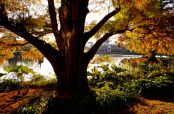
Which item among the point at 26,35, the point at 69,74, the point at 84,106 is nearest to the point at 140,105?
the point at 84,106

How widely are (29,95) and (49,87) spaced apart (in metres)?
1.15

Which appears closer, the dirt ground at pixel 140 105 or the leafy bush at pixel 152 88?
the dirt ground at pixel 140 105

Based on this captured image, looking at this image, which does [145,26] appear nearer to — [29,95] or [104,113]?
[104,113]

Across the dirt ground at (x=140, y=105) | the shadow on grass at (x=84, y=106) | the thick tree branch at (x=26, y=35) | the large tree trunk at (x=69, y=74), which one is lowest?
the dirt ground at (x=140, y=105)

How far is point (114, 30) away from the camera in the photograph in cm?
465

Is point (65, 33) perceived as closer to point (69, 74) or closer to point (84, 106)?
point (69, 74)

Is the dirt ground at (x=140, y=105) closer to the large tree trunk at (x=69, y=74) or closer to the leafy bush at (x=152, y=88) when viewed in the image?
the leafy bush at (x=152, y=88)

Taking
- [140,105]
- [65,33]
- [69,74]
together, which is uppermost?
[65,33]

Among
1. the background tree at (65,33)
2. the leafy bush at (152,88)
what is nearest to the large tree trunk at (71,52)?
the background tree at (65,33)

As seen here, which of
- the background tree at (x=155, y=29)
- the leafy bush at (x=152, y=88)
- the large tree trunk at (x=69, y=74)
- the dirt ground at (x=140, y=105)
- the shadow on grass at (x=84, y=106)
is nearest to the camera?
the shadow on grass at (x=84, y=106)

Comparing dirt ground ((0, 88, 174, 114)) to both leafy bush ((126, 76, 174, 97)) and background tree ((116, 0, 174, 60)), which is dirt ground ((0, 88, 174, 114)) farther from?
background tree ((116, 0, 174, 60))

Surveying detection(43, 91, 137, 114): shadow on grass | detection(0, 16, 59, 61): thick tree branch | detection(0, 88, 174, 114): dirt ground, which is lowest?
detection(0, 88, 174, 114): dirt ground

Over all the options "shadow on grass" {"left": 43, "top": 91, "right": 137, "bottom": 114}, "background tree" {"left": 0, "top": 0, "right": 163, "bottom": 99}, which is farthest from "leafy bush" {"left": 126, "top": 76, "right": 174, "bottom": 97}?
"background tree" {"left": 0, "top": 0, "right": 163, "bottom": 99}

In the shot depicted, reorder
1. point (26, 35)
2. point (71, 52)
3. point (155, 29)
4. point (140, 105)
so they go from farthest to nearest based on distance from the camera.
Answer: point (155, 29) < point (26, 35) < point (140, 105) < point (71, 52)
